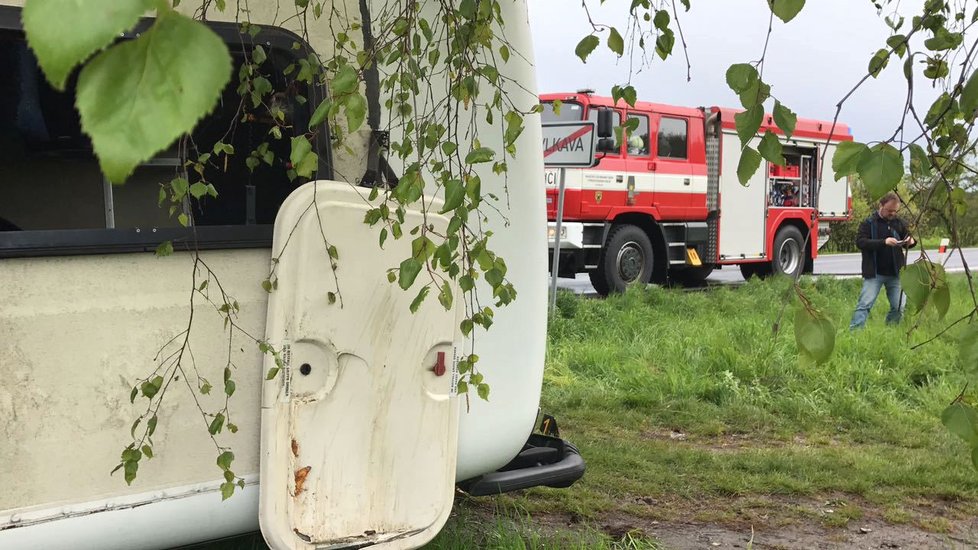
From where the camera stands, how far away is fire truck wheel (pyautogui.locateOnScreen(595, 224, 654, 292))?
1274 cm

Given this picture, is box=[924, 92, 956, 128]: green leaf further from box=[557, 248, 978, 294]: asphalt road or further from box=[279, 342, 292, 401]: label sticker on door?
box=[557, 248, 978, 294]: asphalt road

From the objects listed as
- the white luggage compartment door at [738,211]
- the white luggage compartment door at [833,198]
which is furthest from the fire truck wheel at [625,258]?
the white luggage compartment door at [833,198]

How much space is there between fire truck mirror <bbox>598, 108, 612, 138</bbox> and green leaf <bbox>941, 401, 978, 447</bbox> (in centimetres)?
791

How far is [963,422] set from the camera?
68.3 inches

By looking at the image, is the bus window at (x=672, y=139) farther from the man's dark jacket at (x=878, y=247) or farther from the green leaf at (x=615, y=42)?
the green leaf at (x=615, y=42)

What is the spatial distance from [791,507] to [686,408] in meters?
1.77

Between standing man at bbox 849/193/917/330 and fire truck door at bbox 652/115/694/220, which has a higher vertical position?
fire truck door at bbox 652/115/694/220

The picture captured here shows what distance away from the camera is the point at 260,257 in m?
2.44

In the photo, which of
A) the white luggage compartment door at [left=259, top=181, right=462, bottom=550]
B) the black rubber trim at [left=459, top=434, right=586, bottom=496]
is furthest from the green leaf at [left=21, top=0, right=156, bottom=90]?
the black rubber trim at [left=459, top=434, right=586, bottom=496]

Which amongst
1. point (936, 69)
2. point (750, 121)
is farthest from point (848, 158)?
point (936, 69)

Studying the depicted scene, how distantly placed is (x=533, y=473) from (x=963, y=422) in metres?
1.63

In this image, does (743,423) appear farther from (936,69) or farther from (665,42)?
(665,42)

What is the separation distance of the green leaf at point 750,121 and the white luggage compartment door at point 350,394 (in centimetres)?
105

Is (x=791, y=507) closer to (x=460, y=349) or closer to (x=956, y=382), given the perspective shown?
(x=460, y=349)
